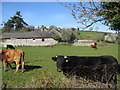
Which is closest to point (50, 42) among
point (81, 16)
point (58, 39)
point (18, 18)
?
point (58, 39)

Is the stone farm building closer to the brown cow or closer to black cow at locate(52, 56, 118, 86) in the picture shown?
the brown cow

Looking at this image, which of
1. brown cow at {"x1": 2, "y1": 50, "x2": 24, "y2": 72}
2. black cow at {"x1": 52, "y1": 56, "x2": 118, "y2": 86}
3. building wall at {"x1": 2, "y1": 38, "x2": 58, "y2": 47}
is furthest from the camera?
building wall at {"x1": 2, "y1": 38, "x2": 58, "y2": 47}

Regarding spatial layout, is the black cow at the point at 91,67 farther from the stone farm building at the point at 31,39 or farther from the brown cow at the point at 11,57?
the stone farm building at the point at 31,39

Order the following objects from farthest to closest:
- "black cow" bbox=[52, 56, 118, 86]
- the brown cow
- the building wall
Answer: the building wall
the brown cow
"black cow" bbox=[52, 56, 118, 86]

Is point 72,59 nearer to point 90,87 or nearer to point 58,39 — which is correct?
point 90,87

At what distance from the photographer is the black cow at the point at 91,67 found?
6.09m

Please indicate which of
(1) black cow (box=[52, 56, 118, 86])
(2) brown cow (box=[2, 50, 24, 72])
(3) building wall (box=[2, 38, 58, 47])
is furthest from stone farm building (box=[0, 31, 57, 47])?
(1) black cow (box=[52, 56, 118, 86])

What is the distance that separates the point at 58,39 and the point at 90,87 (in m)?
44.6

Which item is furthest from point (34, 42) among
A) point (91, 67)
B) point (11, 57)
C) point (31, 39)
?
point (91, 67)

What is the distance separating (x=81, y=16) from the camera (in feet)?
16.0

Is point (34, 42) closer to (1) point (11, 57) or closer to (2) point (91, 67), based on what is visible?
(1) point (11, 57)

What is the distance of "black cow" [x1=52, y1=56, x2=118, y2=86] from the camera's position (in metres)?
6.09

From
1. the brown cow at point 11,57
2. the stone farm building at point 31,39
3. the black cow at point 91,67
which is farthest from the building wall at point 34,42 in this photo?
the black cow at point 91,67

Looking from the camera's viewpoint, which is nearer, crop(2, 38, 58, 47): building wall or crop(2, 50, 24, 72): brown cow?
crop(2, 50, 24, 72): brown cow
